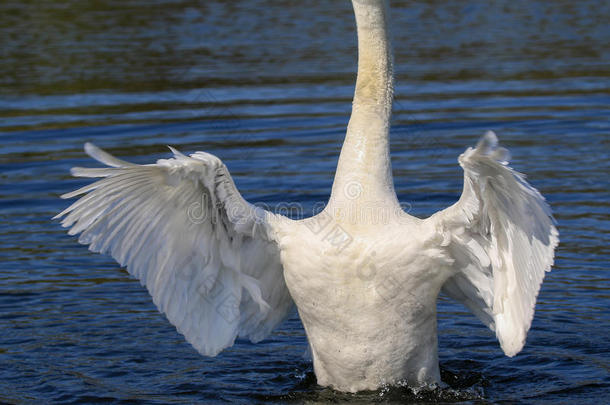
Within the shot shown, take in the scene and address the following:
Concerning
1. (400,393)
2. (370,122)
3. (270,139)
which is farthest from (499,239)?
(270,139)

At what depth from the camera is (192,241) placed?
23.7 feet

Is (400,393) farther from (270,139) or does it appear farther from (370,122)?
(270,139)

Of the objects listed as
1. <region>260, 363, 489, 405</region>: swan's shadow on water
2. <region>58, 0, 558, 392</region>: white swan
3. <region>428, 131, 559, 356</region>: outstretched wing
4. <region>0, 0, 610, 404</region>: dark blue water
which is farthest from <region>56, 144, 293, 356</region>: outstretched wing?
<region>428, 131, 559, 356</region>: outstretched wing

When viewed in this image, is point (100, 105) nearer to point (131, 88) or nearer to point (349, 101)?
point (131, 88)

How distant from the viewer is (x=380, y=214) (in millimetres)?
6879

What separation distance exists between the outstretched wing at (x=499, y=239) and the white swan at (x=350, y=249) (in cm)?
1

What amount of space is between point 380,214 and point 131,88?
12.0 m

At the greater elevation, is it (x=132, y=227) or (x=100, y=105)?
(x=132, y=227)

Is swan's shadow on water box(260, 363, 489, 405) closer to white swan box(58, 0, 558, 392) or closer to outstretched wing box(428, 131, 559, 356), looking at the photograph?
white swan box(58, 0, 558, 392)

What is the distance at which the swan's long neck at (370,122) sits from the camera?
6922 millimetres

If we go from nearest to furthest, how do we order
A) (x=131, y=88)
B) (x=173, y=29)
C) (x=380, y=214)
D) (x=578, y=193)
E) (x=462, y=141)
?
(x=380, y=214)
(x=578, y=193)
(x=462, y=141)
(x=131, y=88)
(x=173, y=29)

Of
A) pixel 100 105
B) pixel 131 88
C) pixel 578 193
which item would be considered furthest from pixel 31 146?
pixel 578 193

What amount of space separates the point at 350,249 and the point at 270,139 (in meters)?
8.12

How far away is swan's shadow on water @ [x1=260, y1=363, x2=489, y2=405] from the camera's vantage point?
24.6ft
